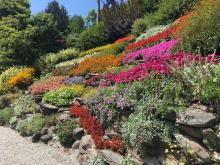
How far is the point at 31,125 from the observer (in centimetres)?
1266

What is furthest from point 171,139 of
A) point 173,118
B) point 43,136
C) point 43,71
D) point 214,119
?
point 43,71

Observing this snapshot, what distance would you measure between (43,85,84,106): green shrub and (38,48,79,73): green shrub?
769 centimetres

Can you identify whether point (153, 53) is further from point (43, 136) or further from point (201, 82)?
point (201, 82)

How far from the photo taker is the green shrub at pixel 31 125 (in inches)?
488

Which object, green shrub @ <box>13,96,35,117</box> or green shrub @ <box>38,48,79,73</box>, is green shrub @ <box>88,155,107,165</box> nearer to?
green shrub @ <box>13,96,35,117</box>

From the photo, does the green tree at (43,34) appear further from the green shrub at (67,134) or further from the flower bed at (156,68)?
the flower bed at (156,68)

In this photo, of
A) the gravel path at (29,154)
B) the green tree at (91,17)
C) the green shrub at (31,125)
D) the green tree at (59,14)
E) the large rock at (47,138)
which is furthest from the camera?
the green tree at (91,17)

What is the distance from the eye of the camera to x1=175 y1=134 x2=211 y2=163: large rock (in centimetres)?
709

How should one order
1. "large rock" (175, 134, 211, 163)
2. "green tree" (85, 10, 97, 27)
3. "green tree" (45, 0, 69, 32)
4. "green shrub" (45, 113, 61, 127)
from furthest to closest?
"green tree" (85, 10, 97, 27), "green tree" (45, 0, 69, 32), "green shrub" (45, 113, 61, 127), "large rock" (175, 134, 211, 163)

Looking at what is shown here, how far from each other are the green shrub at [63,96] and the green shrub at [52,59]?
7.69 m

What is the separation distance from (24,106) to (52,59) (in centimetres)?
748

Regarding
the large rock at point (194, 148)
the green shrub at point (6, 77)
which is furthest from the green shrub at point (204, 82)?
the green shrub at point (6, 77)

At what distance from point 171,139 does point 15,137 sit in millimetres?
6538

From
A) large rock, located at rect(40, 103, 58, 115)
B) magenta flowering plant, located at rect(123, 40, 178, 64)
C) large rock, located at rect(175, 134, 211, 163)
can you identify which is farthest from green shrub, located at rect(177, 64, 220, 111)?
large rock, located at rect(40, 103, 58, 115)
